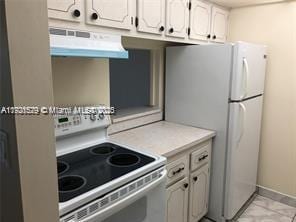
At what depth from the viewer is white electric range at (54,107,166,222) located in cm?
109

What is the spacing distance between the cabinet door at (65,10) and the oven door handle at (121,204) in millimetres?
974

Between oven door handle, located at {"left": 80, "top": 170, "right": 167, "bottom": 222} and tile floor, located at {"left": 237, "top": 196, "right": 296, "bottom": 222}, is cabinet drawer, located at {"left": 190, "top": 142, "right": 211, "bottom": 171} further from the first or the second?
tile floor, located at {"left": 237, "top": 196, "right": 296, "bottom": 222}

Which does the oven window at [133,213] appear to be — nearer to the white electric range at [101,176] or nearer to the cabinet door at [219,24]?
the white electric range at [101,176]

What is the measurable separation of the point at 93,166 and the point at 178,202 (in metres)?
0.86

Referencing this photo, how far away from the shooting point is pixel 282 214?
8.15ft

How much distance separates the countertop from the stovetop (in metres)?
Answer: 0.18

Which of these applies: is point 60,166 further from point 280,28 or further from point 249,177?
point 280,28

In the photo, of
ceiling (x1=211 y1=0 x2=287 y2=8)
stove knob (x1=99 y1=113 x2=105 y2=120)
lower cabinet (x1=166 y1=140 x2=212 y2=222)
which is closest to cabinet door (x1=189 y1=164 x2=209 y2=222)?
lower cabinet (x1=166 y1=140 x2=212 y2=222)

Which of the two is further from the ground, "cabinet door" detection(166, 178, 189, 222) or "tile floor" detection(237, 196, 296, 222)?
"cabinet door" detection(166, 178, 189, 222)

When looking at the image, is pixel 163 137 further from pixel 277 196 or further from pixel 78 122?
pixel 277 196

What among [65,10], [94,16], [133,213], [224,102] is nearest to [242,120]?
[224,102]

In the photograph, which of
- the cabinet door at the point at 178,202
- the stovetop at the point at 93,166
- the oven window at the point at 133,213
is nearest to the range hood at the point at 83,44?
the stovetop at the point at 93,166

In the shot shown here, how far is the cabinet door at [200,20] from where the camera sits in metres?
2.17

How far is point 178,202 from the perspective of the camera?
1.94 m
